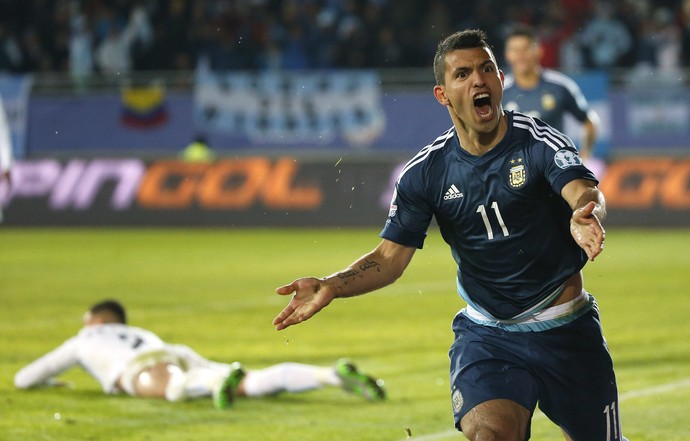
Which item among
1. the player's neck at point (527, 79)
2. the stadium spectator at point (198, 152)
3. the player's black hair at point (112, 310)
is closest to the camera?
Answer: the player's black hair at point (112, 310)

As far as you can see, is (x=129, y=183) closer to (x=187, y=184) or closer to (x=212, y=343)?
(x=187, y=184)

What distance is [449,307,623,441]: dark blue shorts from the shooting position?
4965 millimetres

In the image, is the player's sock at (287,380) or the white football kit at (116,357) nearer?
the player's sock at (287,380)

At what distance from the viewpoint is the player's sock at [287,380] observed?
782 cm

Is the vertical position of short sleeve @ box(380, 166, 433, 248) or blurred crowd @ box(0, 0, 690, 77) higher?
blurred crowd @ box(0, 0, 690, 77)

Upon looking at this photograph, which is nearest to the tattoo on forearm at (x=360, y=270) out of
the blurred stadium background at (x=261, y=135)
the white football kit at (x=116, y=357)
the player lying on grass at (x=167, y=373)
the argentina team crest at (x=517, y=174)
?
the argentina team crest at (x=517, y=174)

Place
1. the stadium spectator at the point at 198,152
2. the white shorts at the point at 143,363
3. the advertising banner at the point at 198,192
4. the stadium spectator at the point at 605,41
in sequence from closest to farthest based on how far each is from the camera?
the white shorts at the point at 143,363, the advertising banner at the point at 198,192, the stadium spectator at the point at 198,152, the stadium spectator at the point at 605,41

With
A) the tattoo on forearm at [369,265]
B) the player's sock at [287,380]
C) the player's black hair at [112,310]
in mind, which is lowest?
the player's sock at [287,380]

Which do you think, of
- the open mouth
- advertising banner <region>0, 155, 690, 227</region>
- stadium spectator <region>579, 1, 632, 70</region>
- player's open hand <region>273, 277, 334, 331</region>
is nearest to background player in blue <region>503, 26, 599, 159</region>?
the open mouth

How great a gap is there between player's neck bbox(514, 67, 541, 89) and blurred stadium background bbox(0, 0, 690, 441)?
2539 mm

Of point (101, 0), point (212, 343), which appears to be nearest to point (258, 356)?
point (212, 343)

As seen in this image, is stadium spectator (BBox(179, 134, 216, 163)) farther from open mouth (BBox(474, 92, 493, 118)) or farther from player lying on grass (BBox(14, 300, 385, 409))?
open mouth (BBox(474, 92, 493, 118))

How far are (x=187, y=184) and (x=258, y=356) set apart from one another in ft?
39.2

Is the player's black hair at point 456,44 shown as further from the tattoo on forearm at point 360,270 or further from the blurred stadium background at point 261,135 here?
the blurred stadium background at point 261,135
